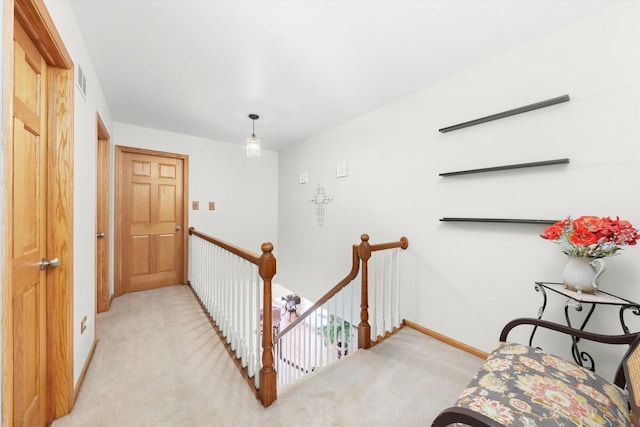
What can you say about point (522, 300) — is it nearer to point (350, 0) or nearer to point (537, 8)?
point (537, 8)

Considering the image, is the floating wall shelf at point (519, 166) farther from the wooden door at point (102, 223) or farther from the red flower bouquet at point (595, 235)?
the wooden door at point (102, 223)

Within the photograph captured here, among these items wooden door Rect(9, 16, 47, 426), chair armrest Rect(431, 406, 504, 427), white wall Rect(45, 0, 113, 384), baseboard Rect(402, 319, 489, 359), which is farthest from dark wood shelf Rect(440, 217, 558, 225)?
white wall Rect(45, 0, 113, 384)

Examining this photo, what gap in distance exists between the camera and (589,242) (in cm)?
127

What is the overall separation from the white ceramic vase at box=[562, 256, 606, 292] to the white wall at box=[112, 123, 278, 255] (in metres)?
3.82

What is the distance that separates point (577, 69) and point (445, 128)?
2.69ft

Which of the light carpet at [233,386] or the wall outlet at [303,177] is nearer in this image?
the light carpet at [233,386]

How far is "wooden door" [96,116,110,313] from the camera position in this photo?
2.69m

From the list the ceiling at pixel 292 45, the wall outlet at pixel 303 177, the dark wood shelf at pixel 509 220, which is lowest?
the dark wood shelf at pixel 509 220

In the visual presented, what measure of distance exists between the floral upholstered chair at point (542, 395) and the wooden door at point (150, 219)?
379cm

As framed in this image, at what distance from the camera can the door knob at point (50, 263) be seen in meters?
1.30

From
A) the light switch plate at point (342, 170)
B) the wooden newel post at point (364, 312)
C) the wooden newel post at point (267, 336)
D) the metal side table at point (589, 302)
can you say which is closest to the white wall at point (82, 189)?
the wooden newel post at point (267, 336)

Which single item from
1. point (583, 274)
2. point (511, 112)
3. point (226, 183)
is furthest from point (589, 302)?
point (226, 183)

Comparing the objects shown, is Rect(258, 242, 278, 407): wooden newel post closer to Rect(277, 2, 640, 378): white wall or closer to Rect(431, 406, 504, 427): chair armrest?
Rect(431, 406, 504, 427): chair armrest

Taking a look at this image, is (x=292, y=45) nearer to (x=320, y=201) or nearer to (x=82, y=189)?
(x=82, y=189)
